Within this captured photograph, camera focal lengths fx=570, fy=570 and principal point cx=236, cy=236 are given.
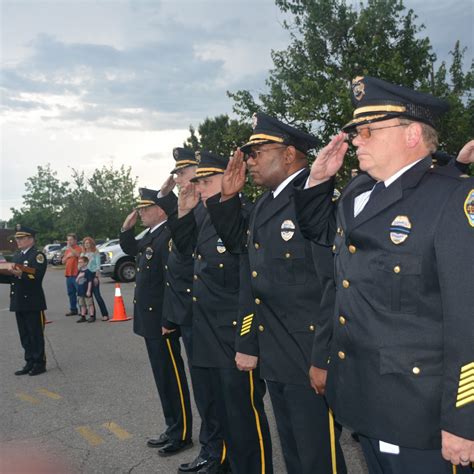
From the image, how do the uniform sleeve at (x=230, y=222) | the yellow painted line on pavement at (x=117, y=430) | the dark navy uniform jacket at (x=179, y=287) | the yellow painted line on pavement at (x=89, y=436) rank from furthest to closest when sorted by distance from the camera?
1. the yellow painted line on pavement at (x=117, y=430)
2. the yellow painted line on pavement at (x=89, y=436)
3. the dark navy uniform jacket at (x=179, y=287)
4. the uniform sleeve at (x=230, y=222)

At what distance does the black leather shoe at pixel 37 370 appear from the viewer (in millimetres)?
7852

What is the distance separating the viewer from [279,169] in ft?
11.2

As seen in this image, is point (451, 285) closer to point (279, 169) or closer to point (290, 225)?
point (290, 225)

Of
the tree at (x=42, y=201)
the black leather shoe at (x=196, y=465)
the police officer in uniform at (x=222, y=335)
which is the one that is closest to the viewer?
the police officer in uniform at (x=222, y=335)

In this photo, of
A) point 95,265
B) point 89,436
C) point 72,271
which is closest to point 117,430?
point 89,436

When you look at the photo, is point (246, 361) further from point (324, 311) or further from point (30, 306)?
point (30, 306)

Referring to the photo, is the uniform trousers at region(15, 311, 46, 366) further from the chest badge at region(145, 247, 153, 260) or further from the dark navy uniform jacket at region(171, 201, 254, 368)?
the dark navy uniform jacket at region(171, 201, 254, 368)

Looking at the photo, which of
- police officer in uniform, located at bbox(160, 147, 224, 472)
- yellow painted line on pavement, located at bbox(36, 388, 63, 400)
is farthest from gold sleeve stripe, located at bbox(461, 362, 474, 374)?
yellow painted line on pavement, located at bbox(36, 388, 63, 400)

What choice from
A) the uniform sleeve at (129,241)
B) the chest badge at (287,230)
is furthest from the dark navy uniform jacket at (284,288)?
the uniform sleeve at (129,241)

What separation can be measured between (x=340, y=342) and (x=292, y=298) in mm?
737

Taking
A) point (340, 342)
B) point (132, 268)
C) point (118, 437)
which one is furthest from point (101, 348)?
point (132, 268)

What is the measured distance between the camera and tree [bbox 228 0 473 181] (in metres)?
20.0

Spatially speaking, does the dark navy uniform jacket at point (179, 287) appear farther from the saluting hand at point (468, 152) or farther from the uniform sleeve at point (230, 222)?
the saluting hand at point (468, 152)

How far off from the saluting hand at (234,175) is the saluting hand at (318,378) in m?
1.26
